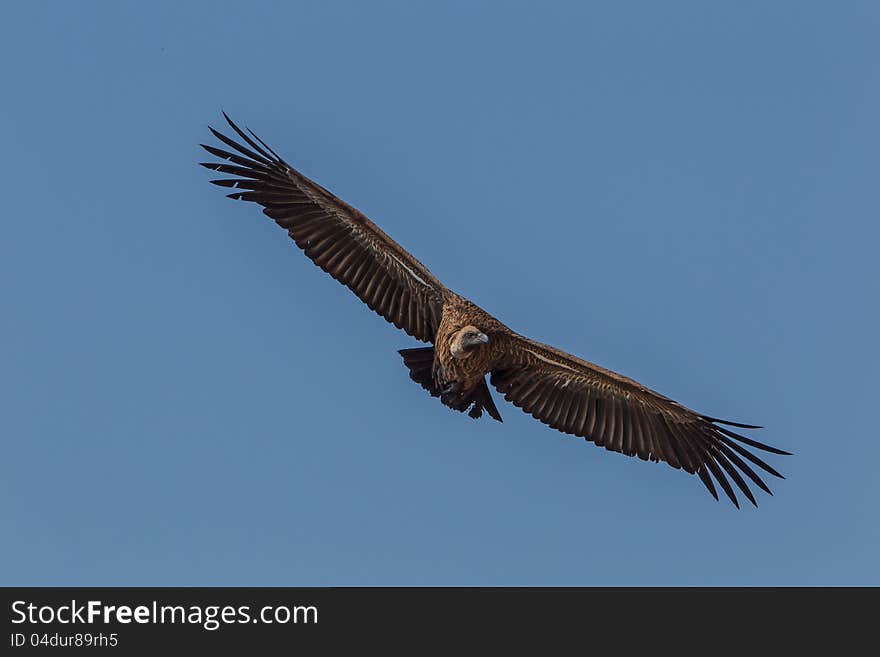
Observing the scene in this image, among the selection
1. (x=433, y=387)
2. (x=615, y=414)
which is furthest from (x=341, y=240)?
(x=615, y=414)

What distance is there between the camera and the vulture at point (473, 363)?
19.8 meters

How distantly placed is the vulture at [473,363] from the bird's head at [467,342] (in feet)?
1.04

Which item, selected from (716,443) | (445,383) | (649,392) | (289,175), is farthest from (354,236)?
(716,443)

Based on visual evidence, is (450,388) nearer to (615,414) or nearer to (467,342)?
(467,342)

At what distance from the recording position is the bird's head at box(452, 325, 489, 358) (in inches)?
742

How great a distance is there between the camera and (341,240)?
20.2 m

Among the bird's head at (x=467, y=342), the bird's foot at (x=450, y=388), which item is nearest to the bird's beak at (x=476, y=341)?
the bird's head at (x=467, y=342)

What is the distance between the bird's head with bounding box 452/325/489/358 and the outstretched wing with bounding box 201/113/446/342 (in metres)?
1.13

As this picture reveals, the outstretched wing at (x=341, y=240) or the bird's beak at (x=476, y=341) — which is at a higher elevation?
the outstretched wing at (x=341, y=240)

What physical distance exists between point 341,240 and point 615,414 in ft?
16.6

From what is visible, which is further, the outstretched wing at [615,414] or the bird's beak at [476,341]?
the outstretched wing at [615,414]

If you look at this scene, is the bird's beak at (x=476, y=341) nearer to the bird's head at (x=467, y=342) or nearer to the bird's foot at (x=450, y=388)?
the bird's head at (x=467, y=342)

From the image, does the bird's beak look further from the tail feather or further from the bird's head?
the tail feather
